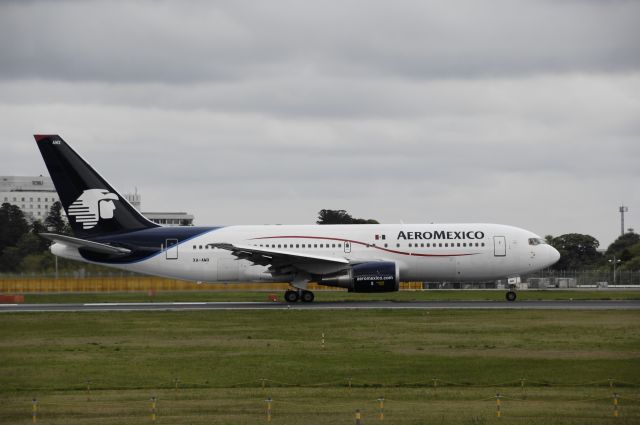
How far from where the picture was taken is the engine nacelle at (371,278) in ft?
178

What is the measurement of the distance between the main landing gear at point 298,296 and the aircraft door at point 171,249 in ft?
22.8

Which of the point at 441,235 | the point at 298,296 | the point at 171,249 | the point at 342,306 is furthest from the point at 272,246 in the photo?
the point at 441,235

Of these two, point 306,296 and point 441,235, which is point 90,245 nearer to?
point 306,296

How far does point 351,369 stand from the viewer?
95.8ft

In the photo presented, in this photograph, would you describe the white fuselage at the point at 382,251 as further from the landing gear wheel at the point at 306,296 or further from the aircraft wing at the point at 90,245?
the landing gear wheel at the point at 306,296

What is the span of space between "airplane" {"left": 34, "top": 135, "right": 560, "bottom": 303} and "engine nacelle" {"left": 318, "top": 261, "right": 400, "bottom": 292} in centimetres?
113

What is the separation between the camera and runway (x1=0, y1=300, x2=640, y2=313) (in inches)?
1993

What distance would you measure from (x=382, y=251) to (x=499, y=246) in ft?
22.0

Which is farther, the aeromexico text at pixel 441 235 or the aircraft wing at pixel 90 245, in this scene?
the aeromexico text at pixel 441 235

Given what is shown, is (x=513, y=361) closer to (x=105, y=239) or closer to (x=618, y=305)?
(x=618, y=305)

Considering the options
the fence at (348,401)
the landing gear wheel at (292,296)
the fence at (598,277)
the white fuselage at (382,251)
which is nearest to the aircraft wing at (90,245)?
the white fuselage at (382,251)

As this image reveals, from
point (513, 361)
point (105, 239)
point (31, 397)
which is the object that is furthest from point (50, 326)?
point (513, 361)

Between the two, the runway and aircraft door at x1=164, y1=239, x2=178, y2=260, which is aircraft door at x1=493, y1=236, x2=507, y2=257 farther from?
aircraft door at x1=164, y1=239, x2=178, y2=260

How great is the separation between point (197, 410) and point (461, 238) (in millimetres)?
36004
